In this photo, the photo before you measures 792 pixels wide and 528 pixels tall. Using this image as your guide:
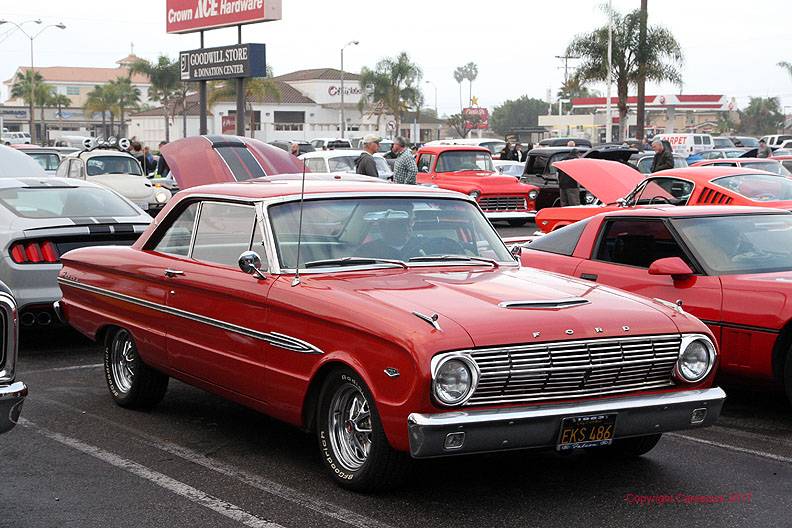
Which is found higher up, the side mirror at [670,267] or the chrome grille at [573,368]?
the side mirror at [670,267]

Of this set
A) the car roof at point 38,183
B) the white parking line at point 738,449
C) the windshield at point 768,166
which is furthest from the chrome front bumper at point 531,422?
the windshield at point 768,166

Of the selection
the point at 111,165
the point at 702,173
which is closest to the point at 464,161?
the point at 111,165

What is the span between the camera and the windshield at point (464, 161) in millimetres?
24328

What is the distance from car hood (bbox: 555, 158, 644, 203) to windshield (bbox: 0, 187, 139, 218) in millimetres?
5617

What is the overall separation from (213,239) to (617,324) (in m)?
2.74

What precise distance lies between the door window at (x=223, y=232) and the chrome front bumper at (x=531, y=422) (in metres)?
2.03

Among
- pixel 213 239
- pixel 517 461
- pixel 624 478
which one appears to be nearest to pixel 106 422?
pixel 213 239

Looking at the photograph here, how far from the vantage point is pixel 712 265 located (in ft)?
26.6

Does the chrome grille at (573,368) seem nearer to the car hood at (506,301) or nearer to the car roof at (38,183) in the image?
the car hood at (506,301)

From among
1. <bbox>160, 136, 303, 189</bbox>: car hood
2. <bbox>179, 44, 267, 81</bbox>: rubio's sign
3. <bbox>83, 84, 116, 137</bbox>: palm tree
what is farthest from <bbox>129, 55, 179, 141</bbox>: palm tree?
<bbox>160, 136, 303, 189</bbox>: car hood

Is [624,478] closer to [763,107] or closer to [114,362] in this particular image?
[114,362]

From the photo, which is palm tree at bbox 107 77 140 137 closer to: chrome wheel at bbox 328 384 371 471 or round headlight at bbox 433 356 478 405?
chrome wheel at bbox 328 384 371 471

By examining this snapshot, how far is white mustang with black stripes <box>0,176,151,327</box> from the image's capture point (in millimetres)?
10125

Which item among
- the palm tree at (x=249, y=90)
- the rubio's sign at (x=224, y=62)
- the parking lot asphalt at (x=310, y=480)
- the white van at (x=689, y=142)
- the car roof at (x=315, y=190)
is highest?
the palm tree at (x=249, y=90)
